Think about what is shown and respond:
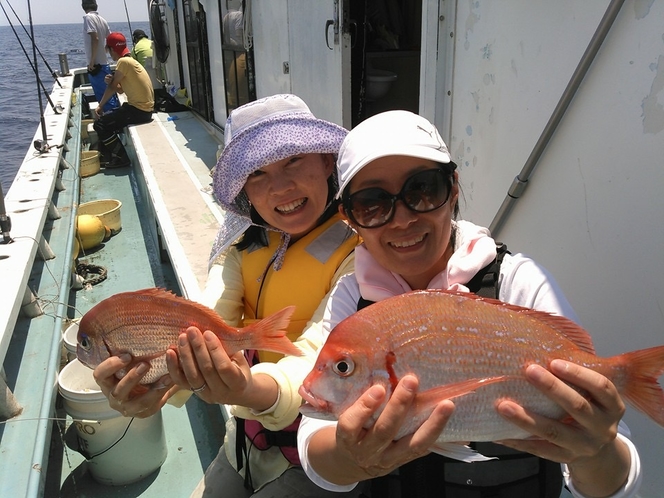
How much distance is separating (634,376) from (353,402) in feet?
1.91

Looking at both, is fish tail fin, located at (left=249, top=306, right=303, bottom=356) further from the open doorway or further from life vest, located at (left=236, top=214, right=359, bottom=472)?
the open doorway

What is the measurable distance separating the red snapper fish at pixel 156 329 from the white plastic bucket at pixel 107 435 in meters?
1.11

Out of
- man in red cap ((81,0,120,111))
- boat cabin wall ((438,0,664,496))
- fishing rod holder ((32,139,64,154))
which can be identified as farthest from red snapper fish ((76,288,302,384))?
man in red cap ((81,0,120,111))

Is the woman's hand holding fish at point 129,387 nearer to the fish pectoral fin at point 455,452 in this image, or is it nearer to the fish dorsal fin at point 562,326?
the fish pectoral fin at point 455,452

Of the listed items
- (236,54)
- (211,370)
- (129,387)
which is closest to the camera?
(211,370)

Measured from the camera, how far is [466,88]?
2838 mm

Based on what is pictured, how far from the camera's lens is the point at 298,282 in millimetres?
1910

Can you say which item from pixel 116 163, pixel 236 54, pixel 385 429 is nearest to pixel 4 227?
pixel 385 429

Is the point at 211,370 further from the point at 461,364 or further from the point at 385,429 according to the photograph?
the point at 461,364

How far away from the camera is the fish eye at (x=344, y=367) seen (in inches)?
42.3

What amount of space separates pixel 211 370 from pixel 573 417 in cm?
93

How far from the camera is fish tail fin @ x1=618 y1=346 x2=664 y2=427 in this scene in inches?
40.5

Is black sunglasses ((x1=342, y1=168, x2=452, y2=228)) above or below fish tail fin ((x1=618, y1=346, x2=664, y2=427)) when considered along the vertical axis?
above

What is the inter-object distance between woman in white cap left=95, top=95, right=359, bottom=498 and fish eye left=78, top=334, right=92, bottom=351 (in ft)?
0.33
